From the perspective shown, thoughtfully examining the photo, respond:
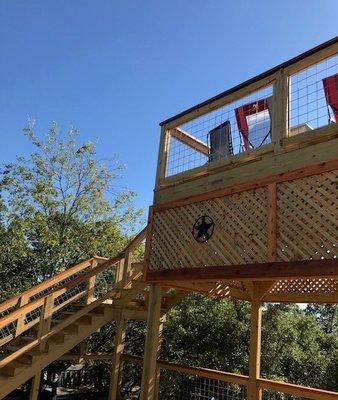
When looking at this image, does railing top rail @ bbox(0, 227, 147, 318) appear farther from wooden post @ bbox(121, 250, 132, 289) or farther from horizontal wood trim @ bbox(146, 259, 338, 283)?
horizontal wood trim @ bbox(146, 259, 338, 283)

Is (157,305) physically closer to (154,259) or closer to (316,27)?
(154,259)

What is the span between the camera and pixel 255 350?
645 centimetres

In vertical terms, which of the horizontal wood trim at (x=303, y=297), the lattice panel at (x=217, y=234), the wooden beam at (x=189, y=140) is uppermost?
the wooden beam at (x=189, y=140)

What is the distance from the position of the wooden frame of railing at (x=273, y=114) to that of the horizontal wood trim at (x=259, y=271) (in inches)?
56.5

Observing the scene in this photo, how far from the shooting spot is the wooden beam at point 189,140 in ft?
21.0

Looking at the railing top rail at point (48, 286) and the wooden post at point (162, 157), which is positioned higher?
the wooden post at point (162, 157)

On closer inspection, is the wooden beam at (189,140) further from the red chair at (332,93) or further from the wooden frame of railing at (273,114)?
the red chair at (332,93)

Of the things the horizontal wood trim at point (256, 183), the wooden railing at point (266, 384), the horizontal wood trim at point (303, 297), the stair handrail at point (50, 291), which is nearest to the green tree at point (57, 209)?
the stair handrail at point (50, 291)

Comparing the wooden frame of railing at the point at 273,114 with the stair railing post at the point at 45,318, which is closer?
the wooden frame of railing at the point at 273,114


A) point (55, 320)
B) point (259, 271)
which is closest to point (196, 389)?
point (55, 320)

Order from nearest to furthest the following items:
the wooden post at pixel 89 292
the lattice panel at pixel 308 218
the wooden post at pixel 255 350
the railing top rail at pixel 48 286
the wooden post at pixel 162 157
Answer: the lattice panel at pixel 308 218, the railing top rail at pixel 48 286, the wooden post at pixel 255 350, the wooden post at pixel 162 157, the wooden post at pixel 89 292

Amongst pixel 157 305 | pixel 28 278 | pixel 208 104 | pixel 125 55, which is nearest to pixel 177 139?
pixel 208 104

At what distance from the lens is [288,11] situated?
25.0ft

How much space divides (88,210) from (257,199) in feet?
31.0
